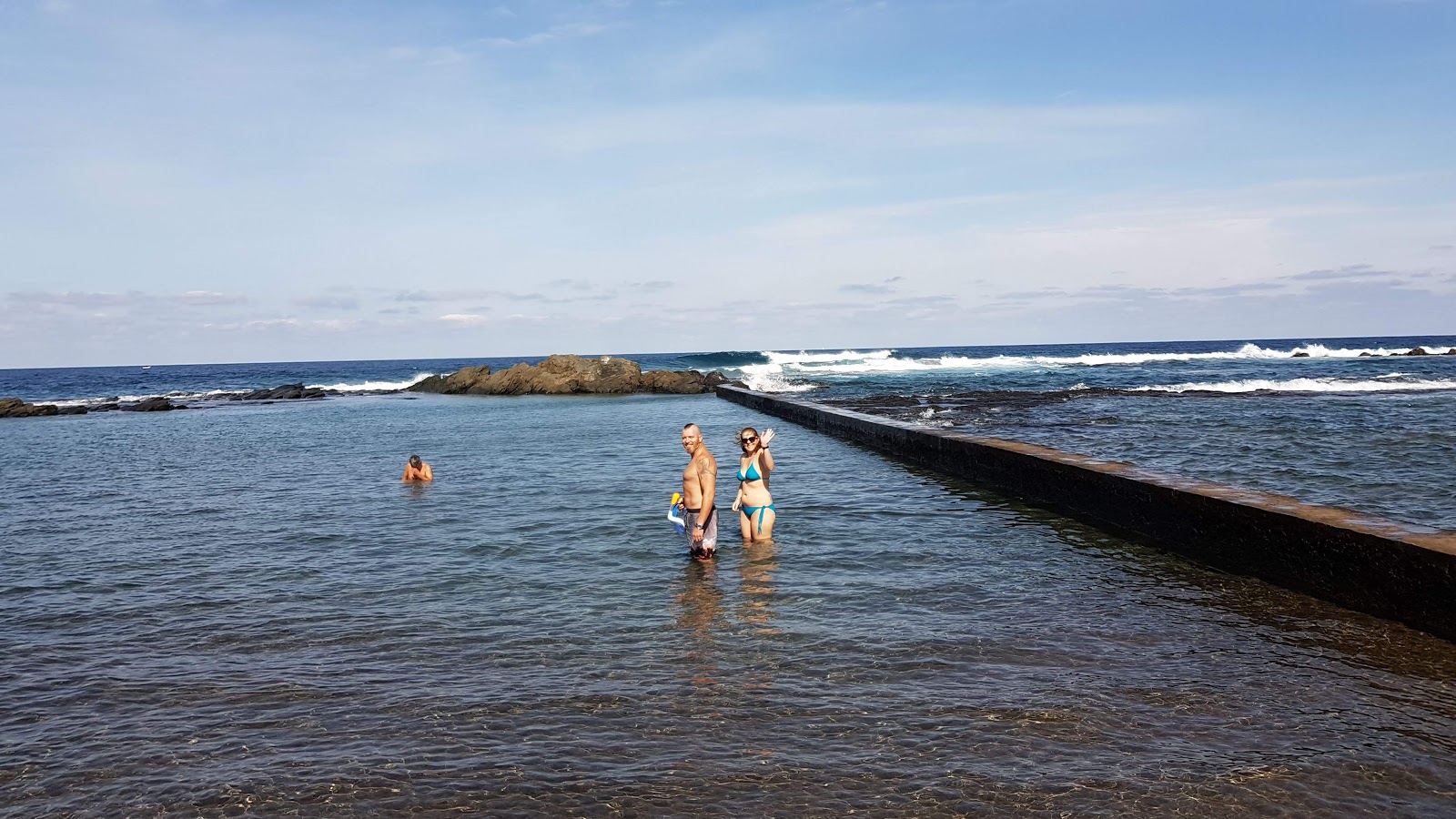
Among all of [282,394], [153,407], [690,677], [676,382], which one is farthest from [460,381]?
[690,677]

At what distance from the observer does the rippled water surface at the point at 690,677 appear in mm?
4223

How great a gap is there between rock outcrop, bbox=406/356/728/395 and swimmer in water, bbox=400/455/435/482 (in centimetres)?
3375

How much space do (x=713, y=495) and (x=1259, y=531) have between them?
4.57 meters

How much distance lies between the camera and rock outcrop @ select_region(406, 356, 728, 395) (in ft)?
164

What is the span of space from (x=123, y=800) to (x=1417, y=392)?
3885 centimetres

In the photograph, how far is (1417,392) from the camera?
32.9 meters

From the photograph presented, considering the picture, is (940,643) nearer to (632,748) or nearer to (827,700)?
(827,700)

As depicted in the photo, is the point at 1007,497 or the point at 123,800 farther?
the point at 1007,497

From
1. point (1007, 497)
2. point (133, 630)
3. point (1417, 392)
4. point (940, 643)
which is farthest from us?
point (1417, 392)

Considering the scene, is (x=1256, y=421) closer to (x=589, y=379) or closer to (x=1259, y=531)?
(x=1259, y=531)

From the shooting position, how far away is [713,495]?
896 cm

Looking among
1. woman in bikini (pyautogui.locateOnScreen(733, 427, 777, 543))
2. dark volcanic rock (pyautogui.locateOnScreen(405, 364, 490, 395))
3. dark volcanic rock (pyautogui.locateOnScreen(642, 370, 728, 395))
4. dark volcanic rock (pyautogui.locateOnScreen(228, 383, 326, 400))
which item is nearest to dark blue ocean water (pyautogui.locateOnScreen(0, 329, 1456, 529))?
dark volcanic rock (pyautogui.locateOnScreen(642, 370, 728, 395))

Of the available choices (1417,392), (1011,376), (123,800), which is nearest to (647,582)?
(123,800)

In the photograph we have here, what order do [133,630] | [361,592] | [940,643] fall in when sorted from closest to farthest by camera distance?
[940,643] → [133,630] → [361,592]
